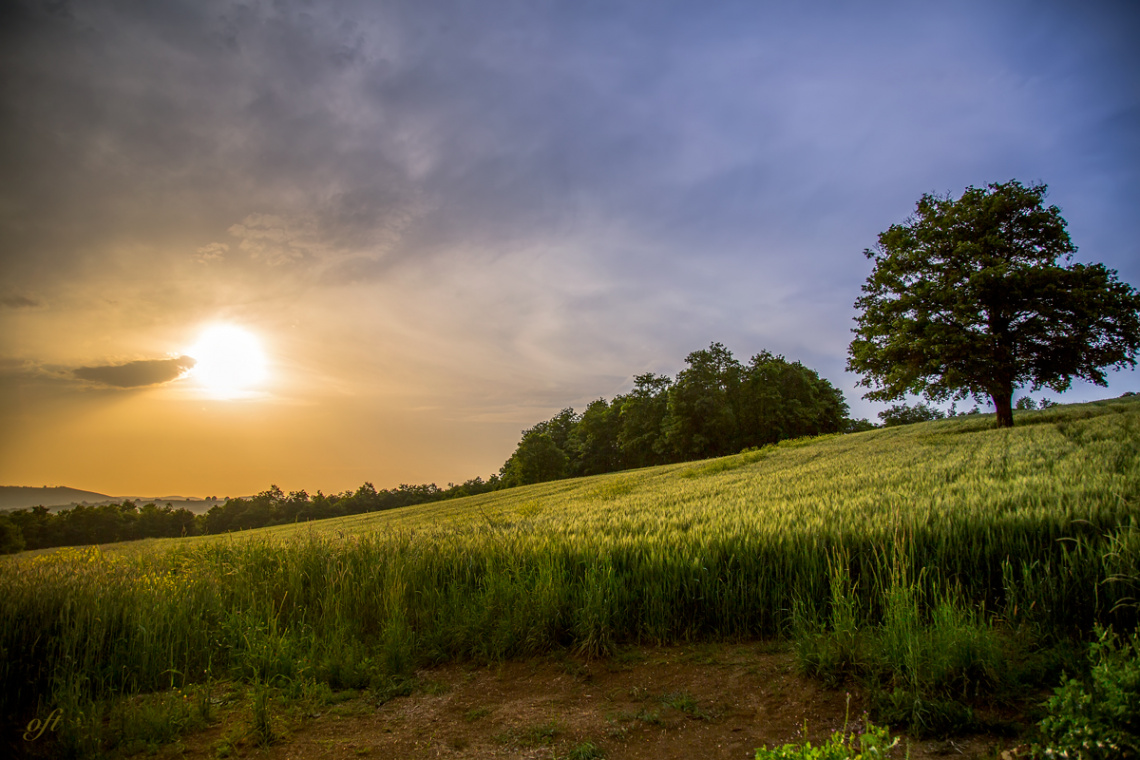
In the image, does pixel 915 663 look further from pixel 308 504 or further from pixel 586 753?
pixel 308 504

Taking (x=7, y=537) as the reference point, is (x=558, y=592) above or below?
above

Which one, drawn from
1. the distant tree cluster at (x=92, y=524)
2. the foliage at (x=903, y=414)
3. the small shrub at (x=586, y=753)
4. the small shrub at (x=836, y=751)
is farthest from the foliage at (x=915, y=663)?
the foliage at (x=903, y=414)

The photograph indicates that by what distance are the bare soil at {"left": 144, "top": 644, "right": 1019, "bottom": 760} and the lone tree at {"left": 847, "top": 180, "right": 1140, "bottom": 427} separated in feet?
81.0

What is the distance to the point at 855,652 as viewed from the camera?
3814 millimetres

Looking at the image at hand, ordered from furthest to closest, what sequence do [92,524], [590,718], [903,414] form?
[903,414] → [92,524] → [590,718]

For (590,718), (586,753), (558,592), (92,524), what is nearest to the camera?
(586,753)

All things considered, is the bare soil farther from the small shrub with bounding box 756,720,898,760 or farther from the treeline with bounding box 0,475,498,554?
the treeline with bounding box 0,475,498,554

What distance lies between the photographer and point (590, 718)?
3748 millimetres

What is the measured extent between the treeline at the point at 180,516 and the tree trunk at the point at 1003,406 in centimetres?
3331

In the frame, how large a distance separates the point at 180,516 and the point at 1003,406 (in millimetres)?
68445

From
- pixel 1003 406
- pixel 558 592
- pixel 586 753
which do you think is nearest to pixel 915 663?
pixel 586 753

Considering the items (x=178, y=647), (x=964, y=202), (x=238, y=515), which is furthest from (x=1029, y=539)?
(x=238, y=515)

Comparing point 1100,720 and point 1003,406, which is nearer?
point 1100,720

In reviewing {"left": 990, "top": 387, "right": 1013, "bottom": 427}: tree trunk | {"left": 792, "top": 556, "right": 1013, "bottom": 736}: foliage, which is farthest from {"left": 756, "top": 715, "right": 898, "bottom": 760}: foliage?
{"left": 990, "top": 387, "right": 1013, "bottom": 427}: tree trunk
